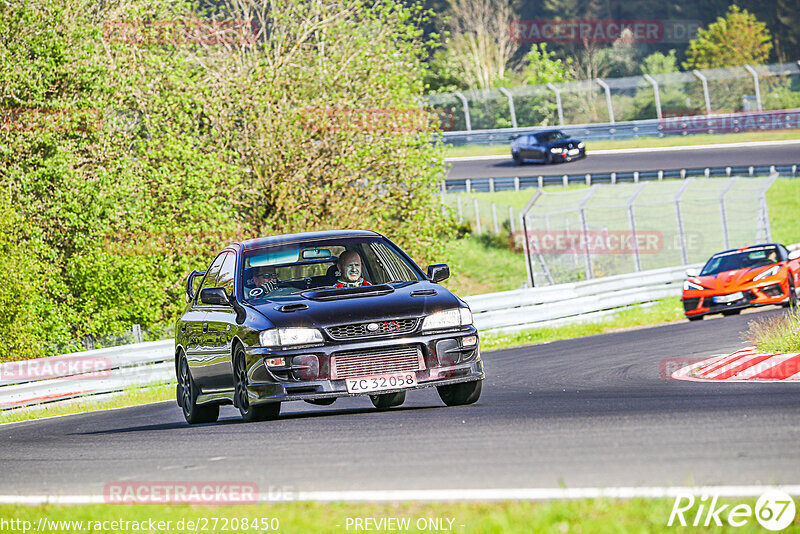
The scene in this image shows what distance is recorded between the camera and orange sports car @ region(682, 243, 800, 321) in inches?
864

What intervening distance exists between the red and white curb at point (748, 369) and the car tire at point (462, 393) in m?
3.01

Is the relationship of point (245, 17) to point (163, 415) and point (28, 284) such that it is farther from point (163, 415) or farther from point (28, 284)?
point (163, 415)

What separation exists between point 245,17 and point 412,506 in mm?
27352

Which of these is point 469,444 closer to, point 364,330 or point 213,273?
point 364,330

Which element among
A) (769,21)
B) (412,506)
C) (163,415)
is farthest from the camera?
(769,21)

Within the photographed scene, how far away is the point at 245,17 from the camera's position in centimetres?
3161

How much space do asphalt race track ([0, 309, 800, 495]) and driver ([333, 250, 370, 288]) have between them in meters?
1.18

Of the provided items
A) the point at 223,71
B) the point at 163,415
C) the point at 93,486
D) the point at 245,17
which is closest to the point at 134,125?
the point at 223,71

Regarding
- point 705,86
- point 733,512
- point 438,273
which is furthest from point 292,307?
point 705,86

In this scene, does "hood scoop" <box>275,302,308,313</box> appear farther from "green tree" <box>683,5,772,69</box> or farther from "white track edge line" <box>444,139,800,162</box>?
"green tree" <box>683,5,772,69</box>
